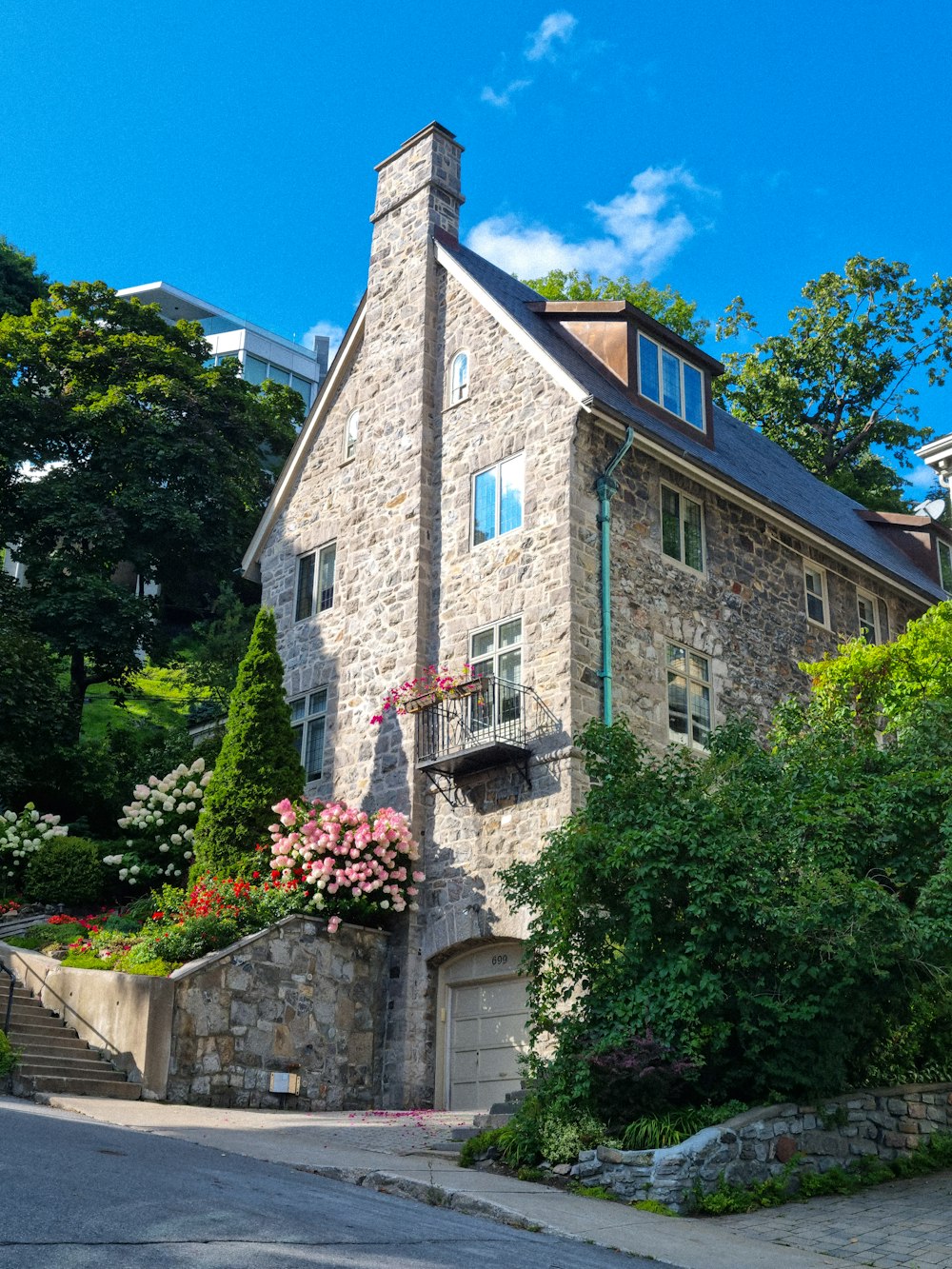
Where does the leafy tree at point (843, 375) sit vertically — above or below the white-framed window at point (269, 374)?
below

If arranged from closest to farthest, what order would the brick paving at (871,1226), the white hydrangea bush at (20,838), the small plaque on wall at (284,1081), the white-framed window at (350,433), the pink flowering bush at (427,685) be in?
the brick paving at (871,1226) < the small plaque on wall at (284,1081) < the pink flowering bush at (427,685) < the white hydrangea bush at (20,838) < the white-framed window at (350,433)

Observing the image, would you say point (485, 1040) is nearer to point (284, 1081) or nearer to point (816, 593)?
point (284, 1081)

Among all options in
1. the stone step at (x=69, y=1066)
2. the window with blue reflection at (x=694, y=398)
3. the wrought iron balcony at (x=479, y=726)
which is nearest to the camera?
the stone step at (x=69, y=1066)

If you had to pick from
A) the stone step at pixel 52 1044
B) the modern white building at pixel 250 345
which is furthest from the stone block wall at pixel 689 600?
the modern white building at pixel 250 345

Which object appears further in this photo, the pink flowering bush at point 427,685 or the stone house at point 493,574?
the pink flowering bush at point 427,685

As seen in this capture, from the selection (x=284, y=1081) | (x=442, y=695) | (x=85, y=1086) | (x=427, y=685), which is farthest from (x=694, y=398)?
(x=85, y=1086)

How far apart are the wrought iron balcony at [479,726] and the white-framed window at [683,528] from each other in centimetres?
355

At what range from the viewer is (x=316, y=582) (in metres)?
22.8

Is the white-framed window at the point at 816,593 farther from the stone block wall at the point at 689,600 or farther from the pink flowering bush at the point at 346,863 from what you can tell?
the pink flowering bush at the point at 346,863

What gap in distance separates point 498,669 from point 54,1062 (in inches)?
300

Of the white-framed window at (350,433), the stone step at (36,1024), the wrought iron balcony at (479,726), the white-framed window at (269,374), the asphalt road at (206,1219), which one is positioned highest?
the white-framed window at (269,374)

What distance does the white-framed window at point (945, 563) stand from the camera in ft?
91.3

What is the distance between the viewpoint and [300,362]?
67.4 meters

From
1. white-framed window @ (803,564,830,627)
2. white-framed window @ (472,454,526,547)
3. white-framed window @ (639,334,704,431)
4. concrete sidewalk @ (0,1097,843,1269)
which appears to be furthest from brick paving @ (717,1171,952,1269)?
white-framed window @ (639,334,704,431)
